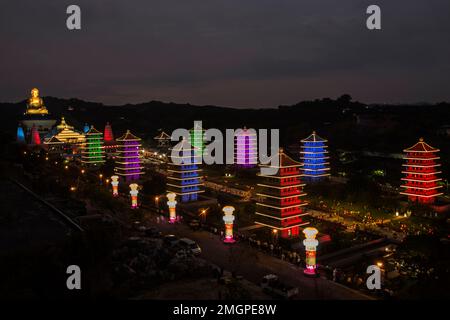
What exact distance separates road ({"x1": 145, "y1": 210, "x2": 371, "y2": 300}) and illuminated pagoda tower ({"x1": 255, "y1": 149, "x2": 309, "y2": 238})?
15.1 ft

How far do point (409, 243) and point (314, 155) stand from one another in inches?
1428

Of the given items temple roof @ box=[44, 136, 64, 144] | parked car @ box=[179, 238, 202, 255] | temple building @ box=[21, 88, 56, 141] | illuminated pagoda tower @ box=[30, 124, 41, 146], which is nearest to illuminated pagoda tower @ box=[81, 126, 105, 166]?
temple roof @ box=[44, 136, 64, 144]

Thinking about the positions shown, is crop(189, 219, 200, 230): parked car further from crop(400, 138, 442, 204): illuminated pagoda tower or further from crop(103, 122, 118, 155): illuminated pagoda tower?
crop(103, 122, 118, 155): illuminated pagoda tower

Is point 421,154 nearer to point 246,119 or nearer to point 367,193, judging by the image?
point 367,193

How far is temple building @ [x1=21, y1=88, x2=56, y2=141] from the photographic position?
4228 inches

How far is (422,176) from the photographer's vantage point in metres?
52.4

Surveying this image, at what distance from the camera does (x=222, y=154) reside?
97.2 m

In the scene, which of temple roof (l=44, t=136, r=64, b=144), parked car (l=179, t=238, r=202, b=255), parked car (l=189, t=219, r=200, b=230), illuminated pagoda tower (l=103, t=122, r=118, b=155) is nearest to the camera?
parked car (l=179, t=238, r=202, b=255)

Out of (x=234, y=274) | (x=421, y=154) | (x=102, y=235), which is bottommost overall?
(x=234, y=274)

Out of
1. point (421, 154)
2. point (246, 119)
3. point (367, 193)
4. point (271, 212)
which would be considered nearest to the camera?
point (271, 212)

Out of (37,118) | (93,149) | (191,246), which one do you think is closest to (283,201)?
(191,246)

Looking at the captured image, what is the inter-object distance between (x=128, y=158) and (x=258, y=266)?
4350 centimetres

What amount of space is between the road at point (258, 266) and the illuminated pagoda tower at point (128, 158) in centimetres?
3108

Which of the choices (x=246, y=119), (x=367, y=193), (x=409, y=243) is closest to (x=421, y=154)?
(x=367, y=193)
